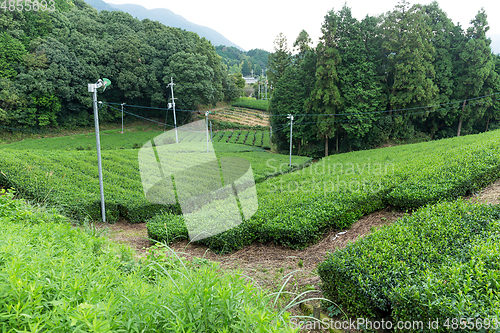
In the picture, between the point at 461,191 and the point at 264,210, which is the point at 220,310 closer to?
the point at 264,210

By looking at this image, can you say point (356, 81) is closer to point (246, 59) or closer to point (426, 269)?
point (426, 269)

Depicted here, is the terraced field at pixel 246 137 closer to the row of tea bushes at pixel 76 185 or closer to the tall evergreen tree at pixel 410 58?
the tall evergreen tree at pixel 410 58

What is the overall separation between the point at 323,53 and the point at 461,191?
66.9 feet

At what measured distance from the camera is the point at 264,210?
6.16m

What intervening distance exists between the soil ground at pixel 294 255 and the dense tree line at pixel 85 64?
2897 centimetres

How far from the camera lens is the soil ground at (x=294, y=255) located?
164 inches

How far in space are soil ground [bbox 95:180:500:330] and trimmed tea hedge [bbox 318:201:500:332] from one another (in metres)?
0.57

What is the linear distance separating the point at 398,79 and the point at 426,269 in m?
23.2

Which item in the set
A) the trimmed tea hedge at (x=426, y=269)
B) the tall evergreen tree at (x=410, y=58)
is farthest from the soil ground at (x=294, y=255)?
the tall evergreen tree at (x=410, y=58)

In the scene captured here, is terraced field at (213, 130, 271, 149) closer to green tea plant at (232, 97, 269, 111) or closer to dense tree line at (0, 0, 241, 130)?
dense tree line at (0, 0, 241, 130)

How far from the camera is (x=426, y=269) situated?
9.40 ft

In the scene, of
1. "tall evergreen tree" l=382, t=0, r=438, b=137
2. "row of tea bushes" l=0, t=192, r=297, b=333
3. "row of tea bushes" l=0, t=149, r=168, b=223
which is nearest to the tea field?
"row of tea bushes" l=0, t=149, r=168, b=223

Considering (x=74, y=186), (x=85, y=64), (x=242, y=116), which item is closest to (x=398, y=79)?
(x=74, y=186)

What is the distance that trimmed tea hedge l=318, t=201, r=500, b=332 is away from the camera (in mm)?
2377
